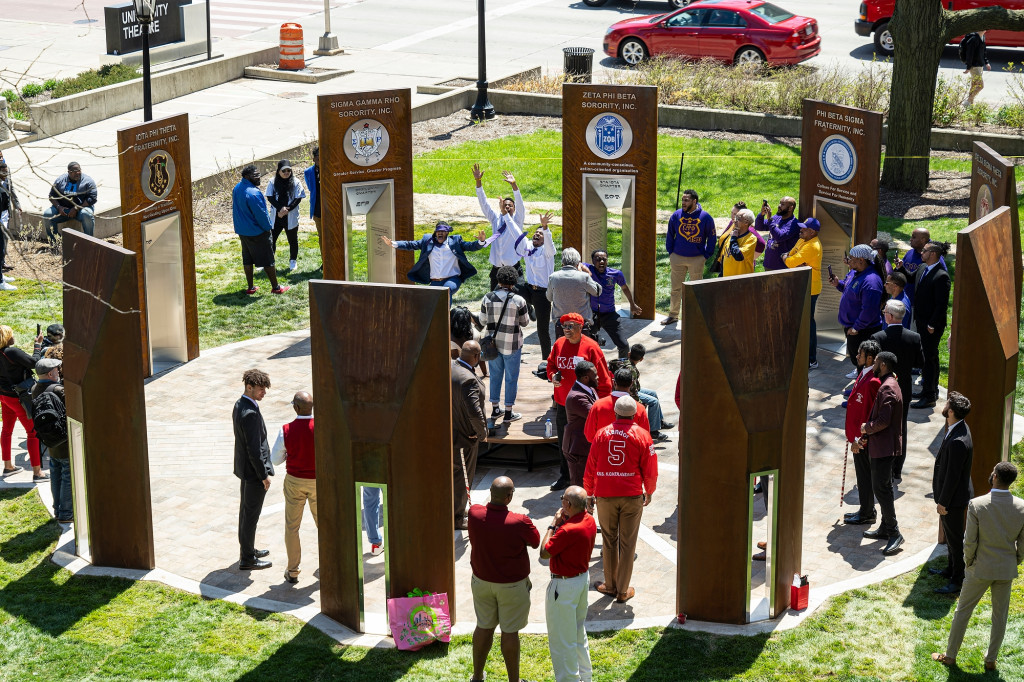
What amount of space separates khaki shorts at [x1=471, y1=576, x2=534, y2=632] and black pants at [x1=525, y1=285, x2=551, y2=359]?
610cm

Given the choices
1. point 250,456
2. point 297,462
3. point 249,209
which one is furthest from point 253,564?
point 249,209

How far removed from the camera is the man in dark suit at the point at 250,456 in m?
9.78

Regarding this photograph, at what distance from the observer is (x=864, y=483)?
10.7 meters

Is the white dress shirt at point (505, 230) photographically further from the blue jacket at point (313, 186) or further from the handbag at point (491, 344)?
the blue jacket at point (313, 186)

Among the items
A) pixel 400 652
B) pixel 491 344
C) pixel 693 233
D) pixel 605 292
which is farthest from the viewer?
pixel 693 233

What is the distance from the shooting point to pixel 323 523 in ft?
30.4

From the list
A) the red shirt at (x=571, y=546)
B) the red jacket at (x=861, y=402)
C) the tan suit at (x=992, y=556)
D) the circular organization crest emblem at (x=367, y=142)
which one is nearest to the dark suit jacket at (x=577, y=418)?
the red shirt at (x=571, y=546)

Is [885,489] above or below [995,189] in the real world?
below

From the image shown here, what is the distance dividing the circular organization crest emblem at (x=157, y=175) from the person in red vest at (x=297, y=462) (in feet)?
17.7

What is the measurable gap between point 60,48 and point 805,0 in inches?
743

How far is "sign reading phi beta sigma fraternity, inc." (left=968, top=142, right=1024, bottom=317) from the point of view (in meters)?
11.2

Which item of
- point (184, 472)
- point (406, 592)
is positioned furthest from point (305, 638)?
point (184, 472)

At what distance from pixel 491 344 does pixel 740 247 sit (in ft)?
11.7

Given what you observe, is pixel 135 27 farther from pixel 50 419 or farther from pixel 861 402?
pixel 861 402
